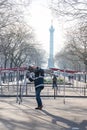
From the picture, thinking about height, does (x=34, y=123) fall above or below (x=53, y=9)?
below

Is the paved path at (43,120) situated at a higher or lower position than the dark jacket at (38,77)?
lower

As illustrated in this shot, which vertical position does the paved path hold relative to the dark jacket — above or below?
below

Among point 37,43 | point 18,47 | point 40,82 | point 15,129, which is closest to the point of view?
point 15,129

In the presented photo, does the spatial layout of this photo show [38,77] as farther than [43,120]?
Yes

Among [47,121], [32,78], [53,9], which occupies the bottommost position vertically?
[47,121]

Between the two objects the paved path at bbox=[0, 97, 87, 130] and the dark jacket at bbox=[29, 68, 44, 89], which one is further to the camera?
the dark jacket at bbox=[29, 68, 44, 89]

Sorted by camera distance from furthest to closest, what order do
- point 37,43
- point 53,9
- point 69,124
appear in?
1. point 37,43
2. point 53,9
3. point 69,124

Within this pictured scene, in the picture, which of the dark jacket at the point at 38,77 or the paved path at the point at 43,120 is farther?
the dark jacket at the point at 38,77

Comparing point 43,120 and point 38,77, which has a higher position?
point 38,77

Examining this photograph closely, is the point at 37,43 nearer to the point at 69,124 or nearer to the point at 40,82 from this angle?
the point at 40,82

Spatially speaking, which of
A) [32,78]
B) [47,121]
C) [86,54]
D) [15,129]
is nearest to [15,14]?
[32,78]

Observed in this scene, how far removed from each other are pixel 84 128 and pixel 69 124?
794 millimetres

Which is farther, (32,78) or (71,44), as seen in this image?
(71,44)

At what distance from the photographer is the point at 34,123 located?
13.6m
